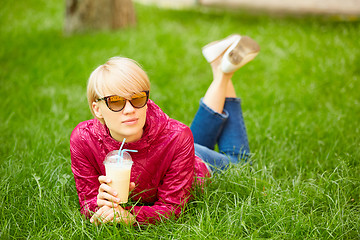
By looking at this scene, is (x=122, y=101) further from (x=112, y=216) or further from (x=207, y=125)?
(x=207, y=125)

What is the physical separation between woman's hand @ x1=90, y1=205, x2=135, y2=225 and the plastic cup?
9cm

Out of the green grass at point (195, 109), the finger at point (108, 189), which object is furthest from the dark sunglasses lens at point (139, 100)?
the green grass at point (195, 109)

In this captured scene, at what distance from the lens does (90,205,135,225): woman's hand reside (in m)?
1.97

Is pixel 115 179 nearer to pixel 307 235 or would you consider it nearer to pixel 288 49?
pixel 307 235

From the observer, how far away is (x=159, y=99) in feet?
13.8

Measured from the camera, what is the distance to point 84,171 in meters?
2.17

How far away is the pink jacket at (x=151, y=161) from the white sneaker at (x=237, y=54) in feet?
2.50

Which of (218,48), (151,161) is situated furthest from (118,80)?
(218,48)

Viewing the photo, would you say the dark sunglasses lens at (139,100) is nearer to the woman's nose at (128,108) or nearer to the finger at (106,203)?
the woman's nose at (128,108)

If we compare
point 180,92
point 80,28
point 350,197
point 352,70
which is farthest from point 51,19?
point 350,197

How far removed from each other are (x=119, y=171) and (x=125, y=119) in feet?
0.82

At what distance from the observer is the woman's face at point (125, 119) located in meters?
→ 1.95

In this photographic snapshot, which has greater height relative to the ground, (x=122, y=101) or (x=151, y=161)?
(x=122, y=101)

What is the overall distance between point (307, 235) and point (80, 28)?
17.1ft
